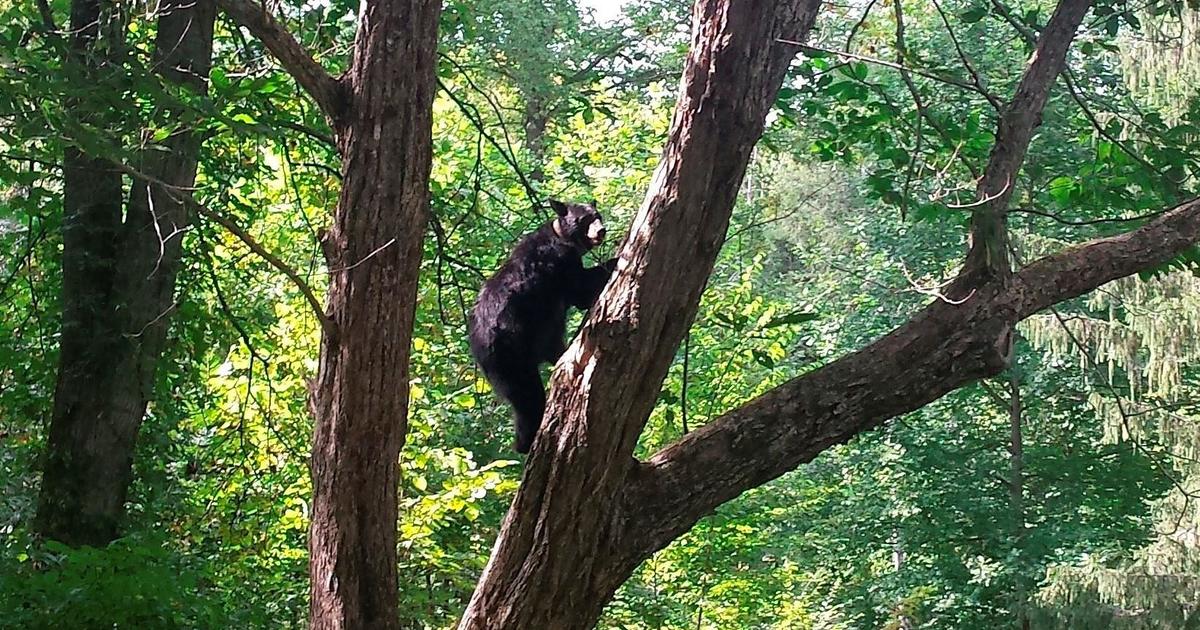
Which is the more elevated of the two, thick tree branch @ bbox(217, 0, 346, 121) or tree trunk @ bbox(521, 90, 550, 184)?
tree trunk @ bbox(521, 90, 550, 184)

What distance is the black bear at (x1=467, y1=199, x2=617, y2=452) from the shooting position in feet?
12.9

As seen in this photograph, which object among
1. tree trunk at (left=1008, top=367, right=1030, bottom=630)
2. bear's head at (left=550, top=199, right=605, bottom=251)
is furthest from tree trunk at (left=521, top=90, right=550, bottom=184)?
bear's head at (left=550, top=199, right=605, bottom=251)

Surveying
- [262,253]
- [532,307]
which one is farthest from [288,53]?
[532,307]

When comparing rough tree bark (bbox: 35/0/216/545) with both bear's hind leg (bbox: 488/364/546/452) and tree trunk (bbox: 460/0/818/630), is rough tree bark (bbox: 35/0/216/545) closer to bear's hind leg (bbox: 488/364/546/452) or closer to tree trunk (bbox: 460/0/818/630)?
bear's hind leg (bbox: 488/364/546/452)

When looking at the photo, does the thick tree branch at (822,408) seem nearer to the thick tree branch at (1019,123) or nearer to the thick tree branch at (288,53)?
the thick tree branch at (1019,123)

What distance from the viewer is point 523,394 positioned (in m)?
3.91

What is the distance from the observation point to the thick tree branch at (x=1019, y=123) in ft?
8.95

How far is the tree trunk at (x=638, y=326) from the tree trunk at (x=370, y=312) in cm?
36

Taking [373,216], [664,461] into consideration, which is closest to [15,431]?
[373,216]

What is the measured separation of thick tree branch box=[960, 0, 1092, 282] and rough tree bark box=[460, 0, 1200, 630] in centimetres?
3

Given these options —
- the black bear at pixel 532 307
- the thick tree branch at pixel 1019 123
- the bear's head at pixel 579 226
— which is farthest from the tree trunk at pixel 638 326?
the bear's head at pixel 579 226

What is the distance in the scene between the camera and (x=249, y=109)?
11.7ft

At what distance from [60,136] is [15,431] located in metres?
3.11

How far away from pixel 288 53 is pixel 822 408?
1.46m
